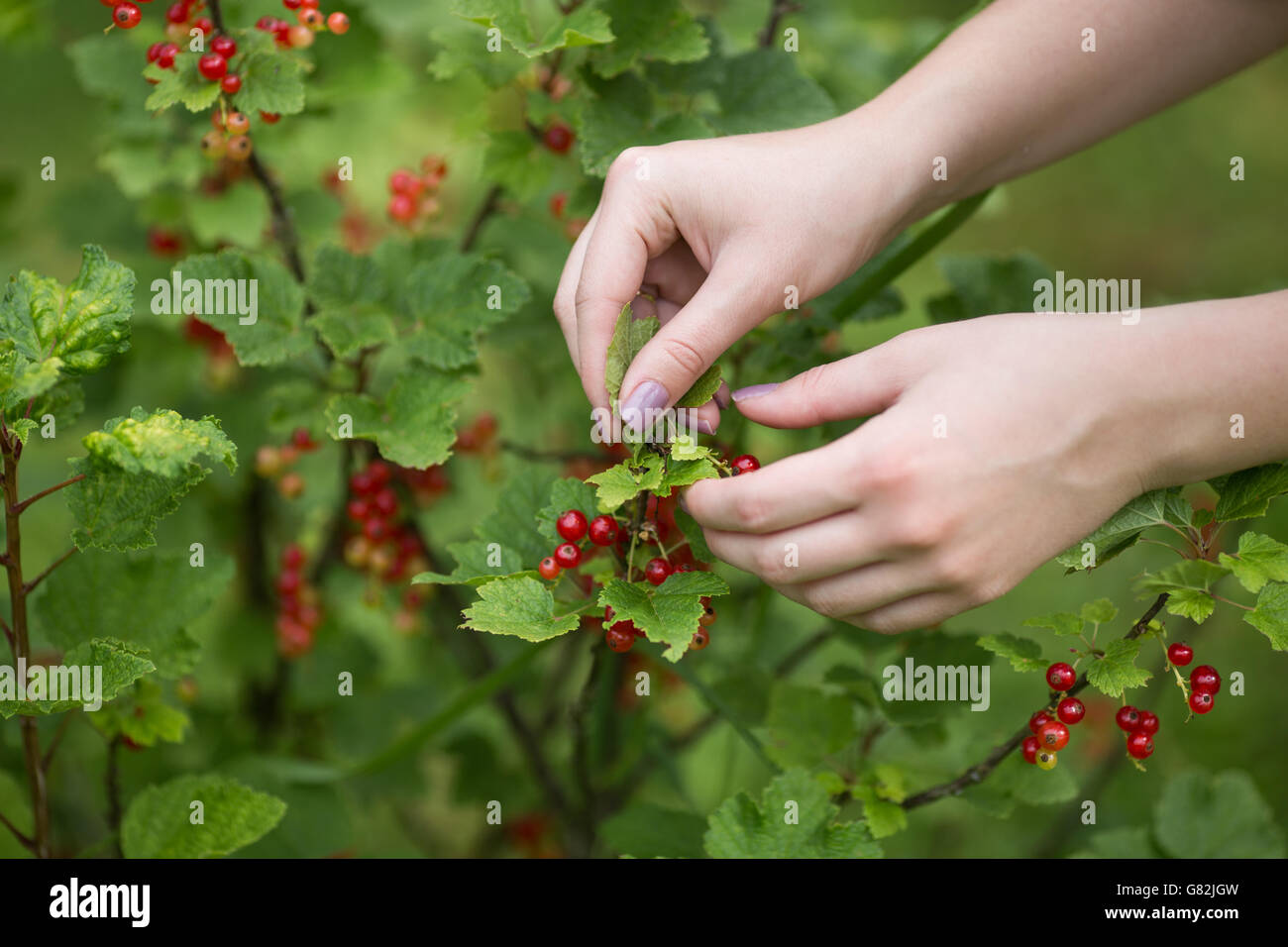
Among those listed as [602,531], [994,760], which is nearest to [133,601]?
[602,531]

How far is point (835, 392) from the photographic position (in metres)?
0.82

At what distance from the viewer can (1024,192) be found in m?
3.13

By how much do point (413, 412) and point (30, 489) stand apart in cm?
74

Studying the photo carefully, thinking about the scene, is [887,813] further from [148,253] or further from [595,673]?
[148,253]

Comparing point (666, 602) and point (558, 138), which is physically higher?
point (558, 138)

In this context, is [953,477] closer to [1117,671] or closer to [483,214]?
[1117,671]

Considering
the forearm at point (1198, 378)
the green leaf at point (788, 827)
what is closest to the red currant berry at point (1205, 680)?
the forearm at point (1198, 378)

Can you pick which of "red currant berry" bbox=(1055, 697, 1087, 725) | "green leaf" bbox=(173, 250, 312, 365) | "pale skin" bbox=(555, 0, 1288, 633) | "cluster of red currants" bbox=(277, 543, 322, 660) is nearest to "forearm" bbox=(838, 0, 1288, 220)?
"pale skin" bbox=(555, 0, 1288, 633)

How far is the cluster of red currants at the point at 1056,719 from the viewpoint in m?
0.86

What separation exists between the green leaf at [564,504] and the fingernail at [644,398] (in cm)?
13

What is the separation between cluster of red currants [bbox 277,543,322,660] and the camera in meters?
1.45

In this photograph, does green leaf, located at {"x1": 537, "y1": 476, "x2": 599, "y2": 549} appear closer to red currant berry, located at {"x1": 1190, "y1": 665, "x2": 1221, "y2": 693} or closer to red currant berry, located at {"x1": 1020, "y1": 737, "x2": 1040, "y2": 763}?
red currant berry, located at {"x1": 1020, "y1": 737, "x2": 1040, "y2": 763}

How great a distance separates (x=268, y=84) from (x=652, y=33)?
39 centimetres

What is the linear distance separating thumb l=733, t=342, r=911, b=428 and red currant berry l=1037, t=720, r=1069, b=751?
1.08ft
